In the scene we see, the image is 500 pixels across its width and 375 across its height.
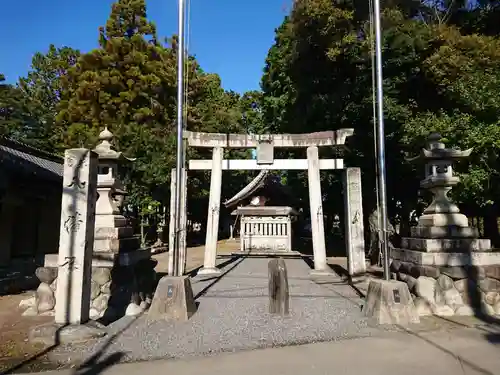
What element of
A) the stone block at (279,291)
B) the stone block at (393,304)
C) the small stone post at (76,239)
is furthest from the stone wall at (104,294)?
the stone block at (393,304)

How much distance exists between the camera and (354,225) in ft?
40.1

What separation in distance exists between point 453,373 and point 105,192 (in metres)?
7.22

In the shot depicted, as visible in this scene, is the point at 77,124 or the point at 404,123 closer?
the point at 404,123

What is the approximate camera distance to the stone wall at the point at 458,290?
7457 mm

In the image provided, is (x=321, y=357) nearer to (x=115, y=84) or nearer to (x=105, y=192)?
(x=105, y=192)

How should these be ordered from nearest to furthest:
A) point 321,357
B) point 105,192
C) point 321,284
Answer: point 321,357, point 105,192, point 321,284

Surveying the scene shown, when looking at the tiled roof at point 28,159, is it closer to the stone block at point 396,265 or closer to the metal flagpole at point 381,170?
the metal flagpole at point 381,170

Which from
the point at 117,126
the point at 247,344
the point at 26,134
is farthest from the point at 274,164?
the point at 26,134

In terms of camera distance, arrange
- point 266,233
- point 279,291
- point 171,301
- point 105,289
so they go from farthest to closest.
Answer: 1. point 266,233
2. point 105,289
3. point 279,291
4. point 171,301

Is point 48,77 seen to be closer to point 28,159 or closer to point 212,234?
point 28,159

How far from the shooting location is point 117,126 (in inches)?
982

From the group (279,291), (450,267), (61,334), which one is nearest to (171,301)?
(61,334)

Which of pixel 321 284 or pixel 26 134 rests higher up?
pixel 26 134

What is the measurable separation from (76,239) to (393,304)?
17.1ft
